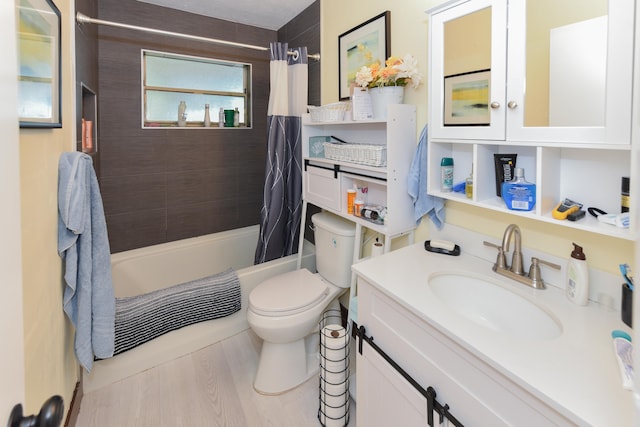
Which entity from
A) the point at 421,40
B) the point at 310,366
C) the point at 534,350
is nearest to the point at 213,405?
the point at 310,366

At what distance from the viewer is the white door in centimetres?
42

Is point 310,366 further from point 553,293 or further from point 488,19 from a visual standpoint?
point 488,19

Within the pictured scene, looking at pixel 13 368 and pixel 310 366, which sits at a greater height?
pixel 13 368

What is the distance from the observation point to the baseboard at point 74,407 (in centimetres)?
153

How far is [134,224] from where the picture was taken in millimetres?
2682

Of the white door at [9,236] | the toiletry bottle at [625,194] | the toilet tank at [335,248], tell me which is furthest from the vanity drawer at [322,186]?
the white door at [9,236]

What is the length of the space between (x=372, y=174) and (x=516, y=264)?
0.76 meters

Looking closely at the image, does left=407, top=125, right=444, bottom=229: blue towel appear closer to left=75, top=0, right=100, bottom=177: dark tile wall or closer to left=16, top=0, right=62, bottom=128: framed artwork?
left=16, top=0, right=62, bottom=128: framed artwork

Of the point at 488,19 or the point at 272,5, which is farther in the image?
the point at 272,5

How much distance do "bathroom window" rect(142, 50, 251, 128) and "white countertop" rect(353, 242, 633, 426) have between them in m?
2.32

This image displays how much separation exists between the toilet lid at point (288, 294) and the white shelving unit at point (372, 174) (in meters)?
0.24

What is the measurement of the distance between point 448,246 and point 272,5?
2.17m

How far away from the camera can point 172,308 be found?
2.04m

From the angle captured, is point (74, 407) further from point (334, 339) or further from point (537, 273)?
point (537, 273)
